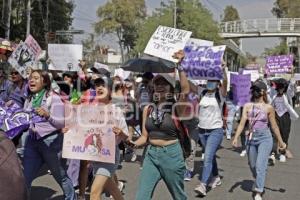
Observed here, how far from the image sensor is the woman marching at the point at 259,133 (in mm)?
7141

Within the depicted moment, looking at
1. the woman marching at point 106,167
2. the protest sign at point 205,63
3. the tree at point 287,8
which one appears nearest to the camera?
the woman marching at point 106,167

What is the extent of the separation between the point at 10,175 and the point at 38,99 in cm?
354

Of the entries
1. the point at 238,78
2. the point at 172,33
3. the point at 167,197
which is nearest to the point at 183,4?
the point at 238,78

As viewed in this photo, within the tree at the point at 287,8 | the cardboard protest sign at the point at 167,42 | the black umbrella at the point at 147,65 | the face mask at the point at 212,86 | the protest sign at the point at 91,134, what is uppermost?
the tree at the point at 287,8

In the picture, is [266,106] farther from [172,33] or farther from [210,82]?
[172,33]

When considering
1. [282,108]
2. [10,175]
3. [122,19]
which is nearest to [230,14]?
[122,19]

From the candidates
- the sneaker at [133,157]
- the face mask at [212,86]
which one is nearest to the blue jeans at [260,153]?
the face mask at [212,86]

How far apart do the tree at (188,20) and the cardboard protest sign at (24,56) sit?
40.2 meters

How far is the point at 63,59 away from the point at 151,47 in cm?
383

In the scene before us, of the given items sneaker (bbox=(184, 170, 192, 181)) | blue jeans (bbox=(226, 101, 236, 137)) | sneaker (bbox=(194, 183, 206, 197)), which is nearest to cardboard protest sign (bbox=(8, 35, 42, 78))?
sneaker (bbox=(184, 170, 192, 181))

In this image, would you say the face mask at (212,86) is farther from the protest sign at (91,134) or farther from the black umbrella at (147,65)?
the protest sign at (91,134)

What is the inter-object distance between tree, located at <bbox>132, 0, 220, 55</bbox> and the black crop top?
44.5 metres

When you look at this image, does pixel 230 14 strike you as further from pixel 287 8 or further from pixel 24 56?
pixel 24 56

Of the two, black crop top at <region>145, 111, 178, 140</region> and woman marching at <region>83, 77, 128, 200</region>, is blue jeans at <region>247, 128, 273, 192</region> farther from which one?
black crop top at <region>145, 111, 178, 140</region>
